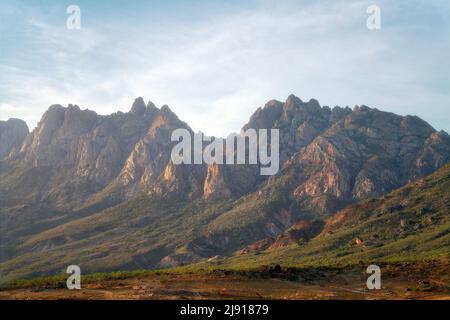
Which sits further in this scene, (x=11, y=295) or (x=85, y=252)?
(x=85, y=252)

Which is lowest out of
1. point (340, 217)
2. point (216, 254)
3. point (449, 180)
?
point (216, 254)

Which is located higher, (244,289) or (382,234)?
(382,234)

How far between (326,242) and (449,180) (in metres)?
43.7

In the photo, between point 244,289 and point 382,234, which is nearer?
point 244,289

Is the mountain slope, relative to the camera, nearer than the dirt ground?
No

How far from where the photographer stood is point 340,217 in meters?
168

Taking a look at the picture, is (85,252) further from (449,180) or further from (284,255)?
(449,180)

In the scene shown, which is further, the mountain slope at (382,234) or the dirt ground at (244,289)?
the mountain slope at (382,234)

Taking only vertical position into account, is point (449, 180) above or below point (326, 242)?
above
